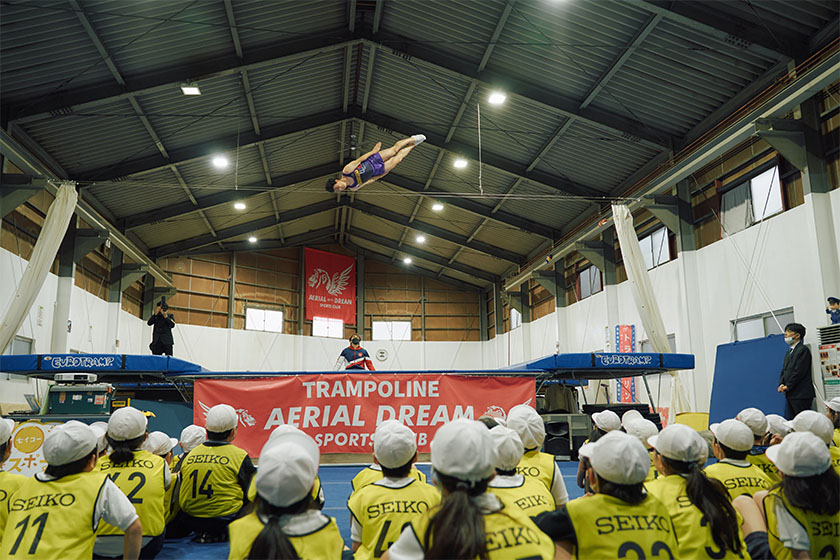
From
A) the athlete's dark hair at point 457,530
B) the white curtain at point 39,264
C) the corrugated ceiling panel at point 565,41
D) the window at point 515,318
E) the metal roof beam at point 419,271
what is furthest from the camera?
the metal roof beam at point 419,271

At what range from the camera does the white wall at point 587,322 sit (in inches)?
458

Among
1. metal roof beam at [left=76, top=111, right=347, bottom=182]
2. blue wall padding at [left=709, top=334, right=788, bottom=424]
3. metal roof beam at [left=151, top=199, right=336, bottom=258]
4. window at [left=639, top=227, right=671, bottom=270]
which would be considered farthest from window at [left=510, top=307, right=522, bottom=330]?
blue wall padding at [left=709, top=334, right=788, bottom=424]

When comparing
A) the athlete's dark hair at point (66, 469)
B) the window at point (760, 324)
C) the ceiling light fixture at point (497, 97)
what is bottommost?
the athlete's dark hair at point (66, 469)

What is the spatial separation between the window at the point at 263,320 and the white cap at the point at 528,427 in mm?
23488

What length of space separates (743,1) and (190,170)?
14892 millimetres

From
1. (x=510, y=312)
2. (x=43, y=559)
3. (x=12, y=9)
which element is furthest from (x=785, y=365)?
(x=510, y=312)

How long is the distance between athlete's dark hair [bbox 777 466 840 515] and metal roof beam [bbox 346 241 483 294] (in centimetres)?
2703

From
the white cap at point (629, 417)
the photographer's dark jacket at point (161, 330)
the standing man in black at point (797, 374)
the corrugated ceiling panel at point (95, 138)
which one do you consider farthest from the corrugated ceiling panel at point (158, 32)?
the standing man in black at point (797, 374)

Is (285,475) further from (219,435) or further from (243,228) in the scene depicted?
(243,228)

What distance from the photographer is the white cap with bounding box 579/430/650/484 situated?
8.41 ft

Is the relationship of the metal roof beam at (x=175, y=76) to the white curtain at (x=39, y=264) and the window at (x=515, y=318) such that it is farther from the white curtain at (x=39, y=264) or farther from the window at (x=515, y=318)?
the window at (x=515, y=318)

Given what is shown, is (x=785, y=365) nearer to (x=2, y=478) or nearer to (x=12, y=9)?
(x=2, y=478)

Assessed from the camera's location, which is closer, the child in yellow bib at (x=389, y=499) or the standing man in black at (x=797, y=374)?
the child in yellow bib at (x=389, y=499)

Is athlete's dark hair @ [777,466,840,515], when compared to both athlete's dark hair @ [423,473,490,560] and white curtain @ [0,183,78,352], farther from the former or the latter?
white curtain @ [0,183,78,352]
